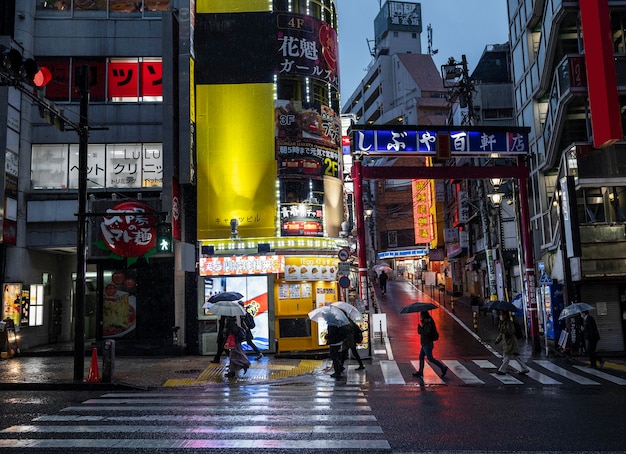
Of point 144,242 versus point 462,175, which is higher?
point 462,175

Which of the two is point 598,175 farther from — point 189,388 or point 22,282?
point 22,282

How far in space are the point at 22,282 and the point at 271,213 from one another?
999 centimetres

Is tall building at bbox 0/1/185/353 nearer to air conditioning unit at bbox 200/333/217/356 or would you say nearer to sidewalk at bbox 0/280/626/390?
air conditioning unit at bbox 200/333/217/356

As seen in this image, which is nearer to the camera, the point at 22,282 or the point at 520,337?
the point at 22,282

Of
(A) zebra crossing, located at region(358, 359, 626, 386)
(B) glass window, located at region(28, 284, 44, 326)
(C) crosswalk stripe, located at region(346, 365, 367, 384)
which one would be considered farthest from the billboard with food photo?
(A) zebra crossing, located at region(358, 359, 626, 386)

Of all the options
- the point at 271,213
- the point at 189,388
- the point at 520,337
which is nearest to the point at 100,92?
the point at 271,213

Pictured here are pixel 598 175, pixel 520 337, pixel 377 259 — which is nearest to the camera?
pixel 598 175

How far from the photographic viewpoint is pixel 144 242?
70.8 ft

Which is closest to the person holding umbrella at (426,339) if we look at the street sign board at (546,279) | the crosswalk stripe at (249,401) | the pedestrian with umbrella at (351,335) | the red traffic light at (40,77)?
the pedestrian with umbrella at (351,335)

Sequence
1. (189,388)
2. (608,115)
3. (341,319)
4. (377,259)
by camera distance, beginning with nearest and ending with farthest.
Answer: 1. (189,388)
2. (341,319)
3. (608,115)
4. (377,259)

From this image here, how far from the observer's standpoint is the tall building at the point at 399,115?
74438 mm

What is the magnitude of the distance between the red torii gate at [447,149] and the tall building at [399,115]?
39844 millimetres

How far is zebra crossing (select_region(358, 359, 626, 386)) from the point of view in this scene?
15.1 meters

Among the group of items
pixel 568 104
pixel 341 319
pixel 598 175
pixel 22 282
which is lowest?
pixel 341 319
